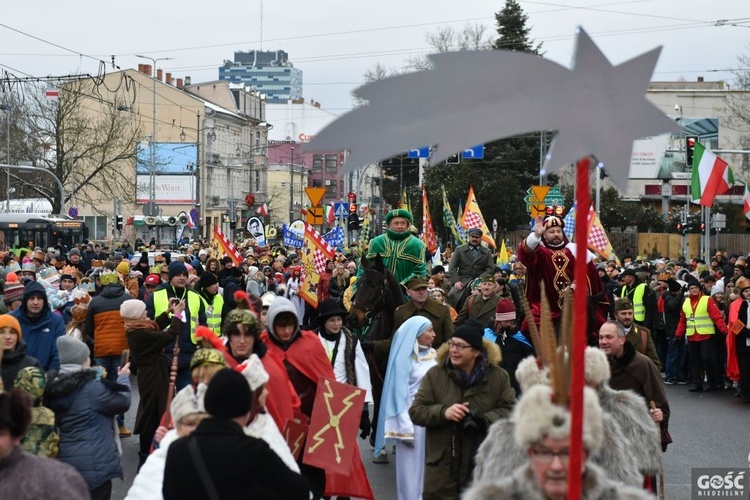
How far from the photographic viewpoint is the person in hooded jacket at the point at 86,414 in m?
8.08

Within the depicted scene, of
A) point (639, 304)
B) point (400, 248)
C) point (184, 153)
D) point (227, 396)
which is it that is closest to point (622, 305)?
point (400, 248)

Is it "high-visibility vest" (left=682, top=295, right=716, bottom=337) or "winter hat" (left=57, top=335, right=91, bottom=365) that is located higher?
"winter hat" (left=57, top=335, right=91, bottom=365)

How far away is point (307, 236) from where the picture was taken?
77.4 ft

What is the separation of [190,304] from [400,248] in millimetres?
2231

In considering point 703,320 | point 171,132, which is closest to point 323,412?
point 703,320

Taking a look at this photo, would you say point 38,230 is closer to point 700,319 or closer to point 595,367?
point 700,319

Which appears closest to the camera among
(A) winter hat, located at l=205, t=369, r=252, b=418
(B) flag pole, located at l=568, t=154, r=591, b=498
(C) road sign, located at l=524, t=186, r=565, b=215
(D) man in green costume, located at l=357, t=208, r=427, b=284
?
(B) flag pole, located at l=568, t=154, r=591, b=498

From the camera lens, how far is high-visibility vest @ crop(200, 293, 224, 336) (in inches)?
541

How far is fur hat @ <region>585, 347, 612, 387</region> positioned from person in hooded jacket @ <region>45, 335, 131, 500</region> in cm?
316

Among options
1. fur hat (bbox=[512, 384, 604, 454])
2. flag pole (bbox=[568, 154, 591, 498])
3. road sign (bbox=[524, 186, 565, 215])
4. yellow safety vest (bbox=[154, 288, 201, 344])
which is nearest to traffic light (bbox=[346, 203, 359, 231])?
road sign (bbox=[524, 186, 565, 215])

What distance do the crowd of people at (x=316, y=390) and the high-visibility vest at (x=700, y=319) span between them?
433 cm

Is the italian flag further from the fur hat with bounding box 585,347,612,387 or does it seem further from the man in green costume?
the fur hat with bounding box 585,347,612,387

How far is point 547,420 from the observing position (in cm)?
452

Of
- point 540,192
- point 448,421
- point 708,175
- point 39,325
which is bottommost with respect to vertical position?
point 448,421
